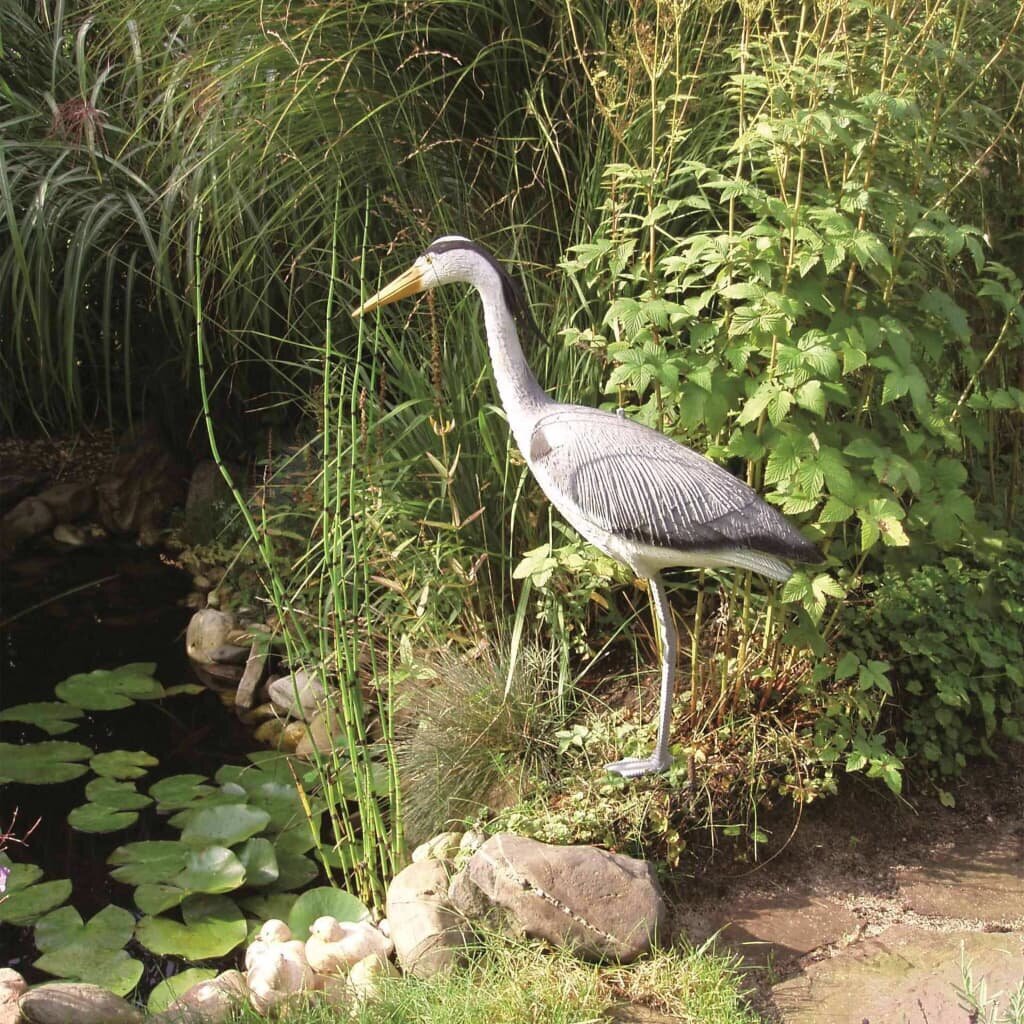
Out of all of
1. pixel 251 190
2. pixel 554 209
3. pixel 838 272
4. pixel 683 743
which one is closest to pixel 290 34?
pixel 251 190

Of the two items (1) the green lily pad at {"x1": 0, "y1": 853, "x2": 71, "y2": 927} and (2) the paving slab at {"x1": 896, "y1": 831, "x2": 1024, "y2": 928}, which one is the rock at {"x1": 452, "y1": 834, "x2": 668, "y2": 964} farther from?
(1) the green lily pad at {"x1": 0, "y1": 853, "x2": 71, "y2": 927}

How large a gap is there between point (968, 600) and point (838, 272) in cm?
97

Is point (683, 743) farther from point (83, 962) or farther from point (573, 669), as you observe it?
point (83, 962)

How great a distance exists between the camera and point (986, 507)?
3297 mm

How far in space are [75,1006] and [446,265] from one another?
5.96 feet

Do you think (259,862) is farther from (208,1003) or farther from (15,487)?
(15,487)

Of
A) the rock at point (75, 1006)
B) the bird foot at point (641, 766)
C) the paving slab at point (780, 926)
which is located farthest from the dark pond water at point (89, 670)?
the paving slab at point (780, 926)

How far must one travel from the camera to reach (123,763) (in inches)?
145

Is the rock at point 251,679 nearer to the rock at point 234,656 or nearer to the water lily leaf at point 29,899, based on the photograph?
the rock at point 234,656

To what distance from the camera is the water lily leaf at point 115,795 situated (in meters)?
3.45

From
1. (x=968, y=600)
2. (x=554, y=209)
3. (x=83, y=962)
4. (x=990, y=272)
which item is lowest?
(x=83, y=962)

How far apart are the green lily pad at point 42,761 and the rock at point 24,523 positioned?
190cm

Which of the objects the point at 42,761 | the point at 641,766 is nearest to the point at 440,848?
the point at 641,766

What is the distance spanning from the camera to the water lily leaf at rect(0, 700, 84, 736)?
387 centimetres
